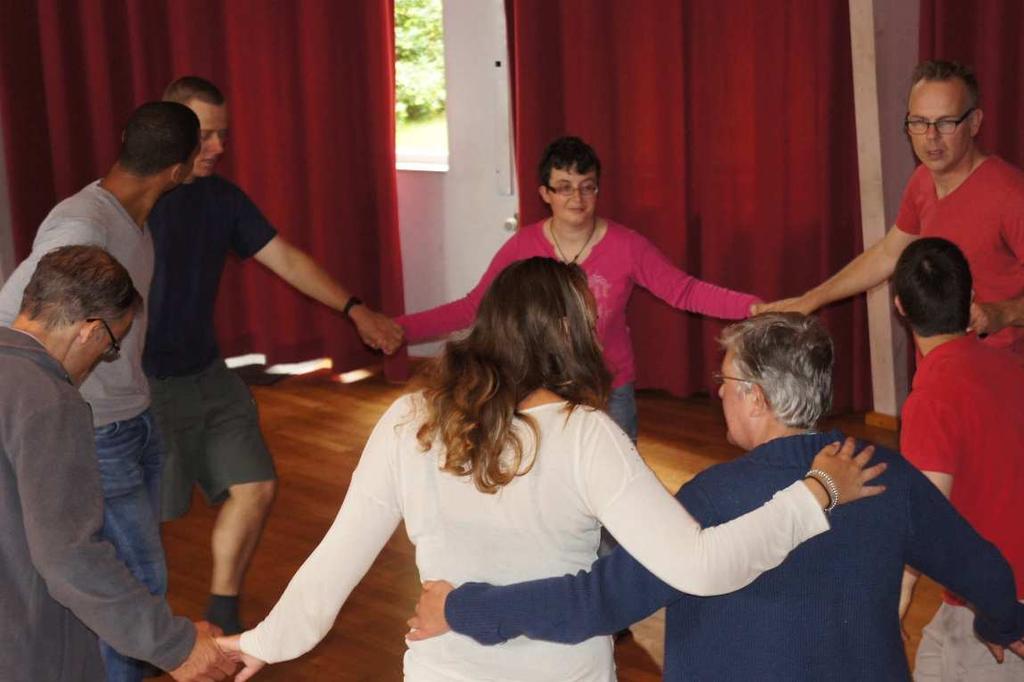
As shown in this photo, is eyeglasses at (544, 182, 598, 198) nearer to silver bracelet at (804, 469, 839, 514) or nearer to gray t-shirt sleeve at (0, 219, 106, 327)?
gray t-shirt sleeve at (0, 219, 106, 327)

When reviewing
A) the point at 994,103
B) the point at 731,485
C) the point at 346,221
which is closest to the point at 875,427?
the point at 994,103

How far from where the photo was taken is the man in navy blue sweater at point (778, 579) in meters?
1.99

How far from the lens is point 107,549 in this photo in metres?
2.30

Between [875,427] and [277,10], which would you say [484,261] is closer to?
[277,10]

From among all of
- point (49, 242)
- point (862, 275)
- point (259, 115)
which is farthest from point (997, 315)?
point (259, 115)

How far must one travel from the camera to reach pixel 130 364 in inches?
127

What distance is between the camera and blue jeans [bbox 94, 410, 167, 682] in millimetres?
3148

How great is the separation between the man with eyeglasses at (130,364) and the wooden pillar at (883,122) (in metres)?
3.13

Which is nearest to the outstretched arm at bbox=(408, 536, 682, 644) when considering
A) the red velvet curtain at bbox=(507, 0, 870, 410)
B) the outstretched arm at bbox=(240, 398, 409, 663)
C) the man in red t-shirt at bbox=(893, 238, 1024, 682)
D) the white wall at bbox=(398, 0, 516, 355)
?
the outstretched arm at bbox=(240, 398, 409, 663)

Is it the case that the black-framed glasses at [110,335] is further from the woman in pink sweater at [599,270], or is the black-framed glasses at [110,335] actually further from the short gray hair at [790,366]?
the woman in pink sweater at [599,270]

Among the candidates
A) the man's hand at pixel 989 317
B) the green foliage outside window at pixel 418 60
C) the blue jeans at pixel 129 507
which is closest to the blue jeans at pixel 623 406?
the man's hand at pixel 989 317

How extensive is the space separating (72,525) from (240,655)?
1.68 feet

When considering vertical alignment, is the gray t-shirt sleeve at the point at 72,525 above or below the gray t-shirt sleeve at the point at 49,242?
below

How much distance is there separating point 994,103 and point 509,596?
3.87 metres
